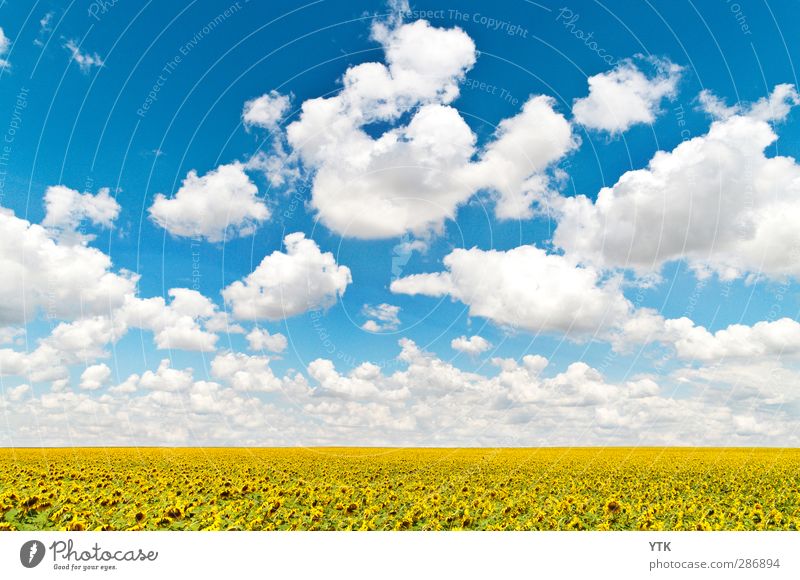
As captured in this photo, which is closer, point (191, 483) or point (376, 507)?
point (376, 507)

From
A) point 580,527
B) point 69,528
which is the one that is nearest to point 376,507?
point 580,527

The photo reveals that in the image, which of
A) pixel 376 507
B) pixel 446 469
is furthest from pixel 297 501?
pixel 446 469

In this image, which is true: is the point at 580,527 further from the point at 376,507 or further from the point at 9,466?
the point at 9,466

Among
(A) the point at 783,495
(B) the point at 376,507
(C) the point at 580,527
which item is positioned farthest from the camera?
(A) the point at 783,495

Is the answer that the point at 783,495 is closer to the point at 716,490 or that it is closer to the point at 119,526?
the point at 716,490

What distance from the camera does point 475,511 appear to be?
2647 cm
